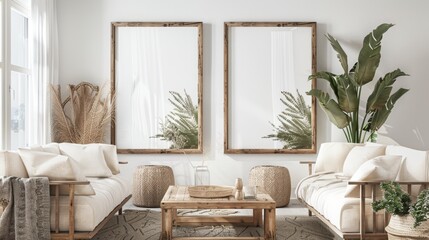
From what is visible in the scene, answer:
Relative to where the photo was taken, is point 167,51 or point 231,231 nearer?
point 231,231

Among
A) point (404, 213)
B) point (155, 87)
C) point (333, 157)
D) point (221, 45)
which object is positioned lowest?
point (404, 213)

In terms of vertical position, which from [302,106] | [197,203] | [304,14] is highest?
[304,14]

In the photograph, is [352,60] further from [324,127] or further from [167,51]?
[167,51]

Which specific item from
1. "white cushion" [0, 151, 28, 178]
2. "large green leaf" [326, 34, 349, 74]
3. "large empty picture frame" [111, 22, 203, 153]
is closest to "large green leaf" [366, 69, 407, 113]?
"large green leaf" [326, 34, 349, 74]

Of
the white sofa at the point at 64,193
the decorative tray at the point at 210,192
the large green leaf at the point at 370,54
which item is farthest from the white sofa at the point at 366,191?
the white sofa at the point at 64,193

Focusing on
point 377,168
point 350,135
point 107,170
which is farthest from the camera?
point 350,135

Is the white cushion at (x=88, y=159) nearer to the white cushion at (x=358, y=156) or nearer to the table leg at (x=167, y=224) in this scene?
the table leg at (x=167, y=224)

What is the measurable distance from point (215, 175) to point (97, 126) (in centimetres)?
169

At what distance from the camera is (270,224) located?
4.84m

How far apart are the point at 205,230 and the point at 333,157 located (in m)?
1.82

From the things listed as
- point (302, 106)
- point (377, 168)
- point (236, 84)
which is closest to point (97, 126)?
point (236, 84)

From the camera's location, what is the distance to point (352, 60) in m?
7.76

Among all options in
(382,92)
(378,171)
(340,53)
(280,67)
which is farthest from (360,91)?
(378,171)

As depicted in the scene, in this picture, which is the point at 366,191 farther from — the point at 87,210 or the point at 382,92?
the point at 382,92
